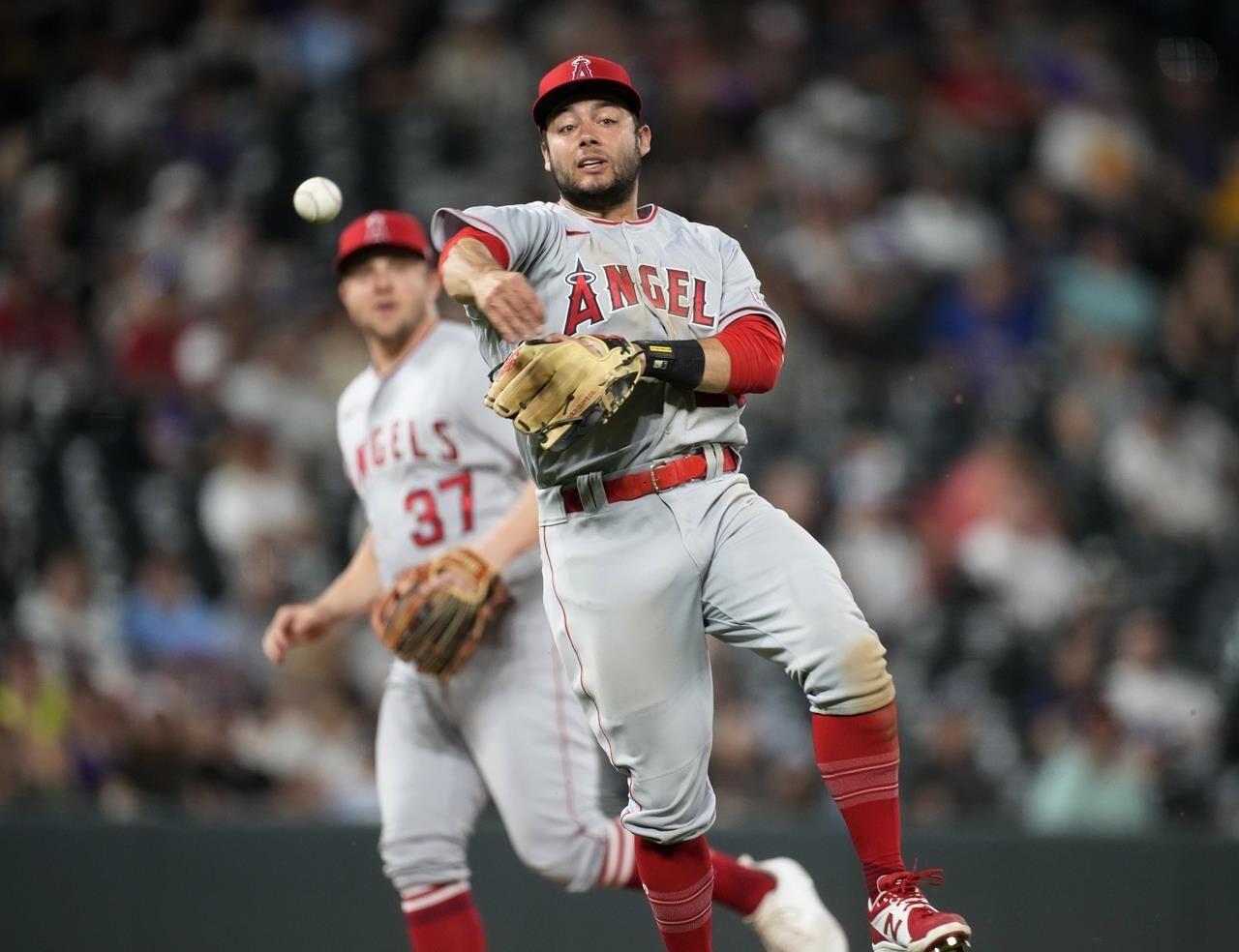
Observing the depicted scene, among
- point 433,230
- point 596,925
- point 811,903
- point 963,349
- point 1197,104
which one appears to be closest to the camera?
point 433,230

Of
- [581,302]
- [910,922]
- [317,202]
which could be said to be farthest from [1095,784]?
[317,202]

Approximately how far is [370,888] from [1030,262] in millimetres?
4699

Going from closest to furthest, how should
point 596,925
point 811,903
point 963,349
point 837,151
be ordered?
point 811,903 < point 596,925 < point 963,349 < point 837,151

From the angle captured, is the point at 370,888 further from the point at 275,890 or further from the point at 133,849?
the point at 133,849

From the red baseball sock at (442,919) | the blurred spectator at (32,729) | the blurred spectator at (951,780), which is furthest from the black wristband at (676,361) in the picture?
the blurred spectator at (32,729)

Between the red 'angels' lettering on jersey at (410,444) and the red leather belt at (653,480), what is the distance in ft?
3.07

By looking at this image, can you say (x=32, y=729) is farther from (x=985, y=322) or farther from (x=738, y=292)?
(x=985, y=322)

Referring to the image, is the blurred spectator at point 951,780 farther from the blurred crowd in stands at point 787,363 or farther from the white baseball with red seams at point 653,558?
the white baseball with red seams at point 653,558

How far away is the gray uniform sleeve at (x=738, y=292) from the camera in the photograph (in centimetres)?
377

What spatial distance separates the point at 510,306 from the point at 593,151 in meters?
0.63

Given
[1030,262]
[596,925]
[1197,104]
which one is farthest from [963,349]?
[596,925]

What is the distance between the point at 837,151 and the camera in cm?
923

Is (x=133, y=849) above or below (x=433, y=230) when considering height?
below

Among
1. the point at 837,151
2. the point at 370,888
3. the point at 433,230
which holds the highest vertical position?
the point at 837,151
